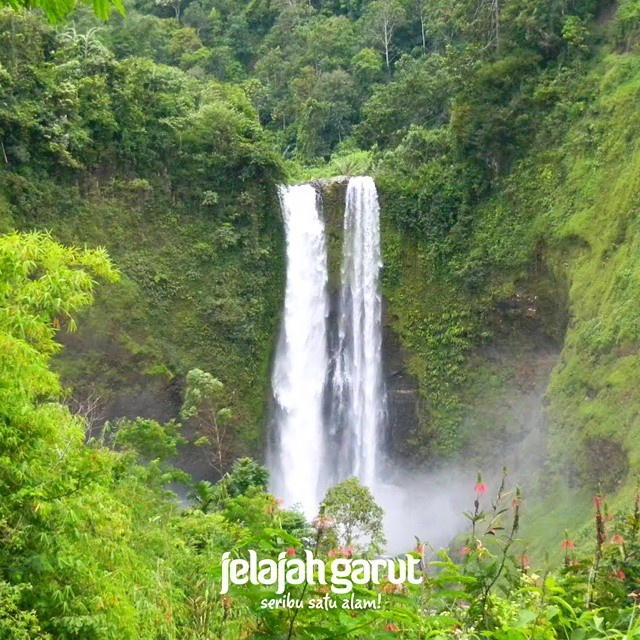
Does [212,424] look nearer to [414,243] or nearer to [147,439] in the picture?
[147,439]

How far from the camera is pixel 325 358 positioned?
22.2 metres

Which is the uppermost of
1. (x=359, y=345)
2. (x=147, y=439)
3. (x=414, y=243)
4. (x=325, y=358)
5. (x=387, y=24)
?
(x=387, y=24)

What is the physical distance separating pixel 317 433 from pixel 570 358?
7.57 metres

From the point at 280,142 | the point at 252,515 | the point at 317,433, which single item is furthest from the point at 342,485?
the point at 280,142

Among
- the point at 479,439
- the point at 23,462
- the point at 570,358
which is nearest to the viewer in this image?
the point at 23,462

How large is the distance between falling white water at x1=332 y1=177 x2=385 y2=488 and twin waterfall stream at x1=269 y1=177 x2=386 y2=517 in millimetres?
27

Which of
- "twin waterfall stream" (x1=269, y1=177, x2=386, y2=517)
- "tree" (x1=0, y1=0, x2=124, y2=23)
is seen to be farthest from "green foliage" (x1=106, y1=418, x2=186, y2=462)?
"tree" (x1=0, y1=0, x2=124, y2=23)

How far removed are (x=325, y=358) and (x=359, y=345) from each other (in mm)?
1018

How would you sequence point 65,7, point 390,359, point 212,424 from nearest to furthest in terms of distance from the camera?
point 65,7
point 212,424
point 390,359

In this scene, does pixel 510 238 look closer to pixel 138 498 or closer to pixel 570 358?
pixel 570 358

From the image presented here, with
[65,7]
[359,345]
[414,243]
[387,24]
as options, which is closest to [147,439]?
[359,345]

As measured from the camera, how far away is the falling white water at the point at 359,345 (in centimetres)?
2159

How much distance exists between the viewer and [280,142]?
31625 millimetres

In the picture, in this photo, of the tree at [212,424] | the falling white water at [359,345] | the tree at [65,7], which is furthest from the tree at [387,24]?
the tree at [65,7]
